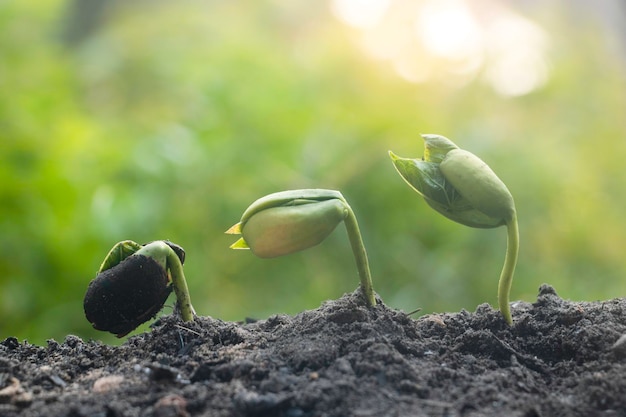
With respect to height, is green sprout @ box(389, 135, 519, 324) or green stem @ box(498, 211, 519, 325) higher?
green sprout @ box(389, 135, 519, 324)

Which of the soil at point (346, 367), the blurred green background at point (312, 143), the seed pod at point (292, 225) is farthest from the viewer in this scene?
the blurred green background at point (312, 143)

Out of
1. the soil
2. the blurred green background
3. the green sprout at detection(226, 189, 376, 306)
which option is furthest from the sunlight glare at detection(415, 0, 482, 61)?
the green sprout at detection(226, 189, 376, 306)

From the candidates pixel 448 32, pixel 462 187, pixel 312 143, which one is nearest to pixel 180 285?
pixel 462 187

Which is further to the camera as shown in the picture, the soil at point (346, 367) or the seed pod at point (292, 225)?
the seed pod at point (292, 225)

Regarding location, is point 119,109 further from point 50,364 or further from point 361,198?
point 50,364

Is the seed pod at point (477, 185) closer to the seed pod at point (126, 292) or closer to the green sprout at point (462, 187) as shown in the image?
the green sprout at point (462, 187)

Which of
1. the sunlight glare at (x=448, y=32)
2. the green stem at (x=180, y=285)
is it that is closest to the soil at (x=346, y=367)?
the green stem at (x=180, y=285)

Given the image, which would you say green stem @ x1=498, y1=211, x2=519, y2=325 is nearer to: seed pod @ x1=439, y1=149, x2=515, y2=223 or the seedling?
seed pod @ x1=439, y1=149, x2=515, y2=223
